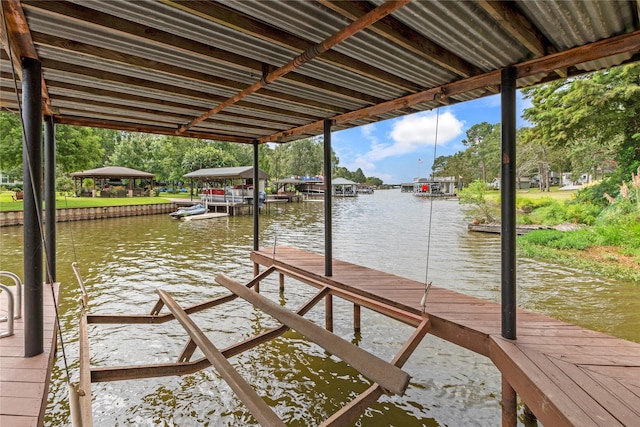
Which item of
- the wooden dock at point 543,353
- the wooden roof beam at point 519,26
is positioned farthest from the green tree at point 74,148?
the wooden roof beam at point 519,26

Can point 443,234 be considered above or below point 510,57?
below

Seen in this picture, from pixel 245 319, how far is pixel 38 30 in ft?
13.7

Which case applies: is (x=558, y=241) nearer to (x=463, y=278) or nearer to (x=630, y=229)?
(x=630, y=229)

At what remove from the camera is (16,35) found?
2.15m

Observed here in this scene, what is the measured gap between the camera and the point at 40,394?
1993 millimetres

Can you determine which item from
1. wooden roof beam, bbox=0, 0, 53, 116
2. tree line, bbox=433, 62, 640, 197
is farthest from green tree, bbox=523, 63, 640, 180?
wooden roof beam, bbox=0, 0, 53, 116

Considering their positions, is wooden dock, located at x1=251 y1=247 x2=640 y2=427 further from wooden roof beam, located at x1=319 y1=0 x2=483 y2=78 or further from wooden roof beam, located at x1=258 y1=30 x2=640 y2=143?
wooden roof beam, located at x1=319 y1=0 x2=483 y2=78

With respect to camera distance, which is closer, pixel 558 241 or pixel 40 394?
A: pixel 40 394

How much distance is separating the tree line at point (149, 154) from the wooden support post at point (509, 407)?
61.4 ft

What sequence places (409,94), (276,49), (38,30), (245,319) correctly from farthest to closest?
1. (245,319)
2. (409,94)
3. (276,49)
4. (38,30)

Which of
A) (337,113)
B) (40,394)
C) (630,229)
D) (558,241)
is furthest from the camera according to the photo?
(558,241)

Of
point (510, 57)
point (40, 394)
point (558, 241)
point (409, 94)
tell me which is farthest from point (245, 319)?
point (558, 241)

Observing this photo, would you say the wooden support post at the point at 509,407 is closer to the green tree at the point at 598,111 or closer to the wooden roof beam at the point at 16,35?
the wooden roof beam at the point at 16,35

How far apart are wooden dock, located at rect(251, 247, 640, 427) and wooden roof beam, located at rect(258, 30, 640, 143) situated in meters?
2.15
